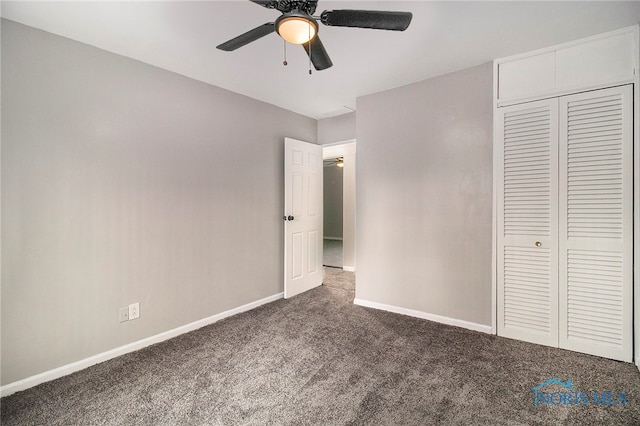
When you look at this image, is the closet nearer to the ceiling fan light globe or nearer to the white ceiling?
the white ceiling

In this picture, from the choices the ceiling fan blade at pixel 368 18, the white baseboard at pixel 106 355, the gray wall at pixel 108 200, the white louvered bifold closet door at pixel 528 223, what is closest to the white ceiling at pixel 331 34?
the gray wall at pixel 108 200

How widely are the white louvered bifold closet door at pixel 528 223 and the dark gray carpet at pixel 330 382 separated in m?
0.23

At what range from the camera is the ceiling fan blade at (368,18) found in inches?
58.0

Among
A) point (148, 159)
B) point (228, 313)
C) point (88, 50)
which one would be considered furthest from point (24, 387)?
point (88, 50)

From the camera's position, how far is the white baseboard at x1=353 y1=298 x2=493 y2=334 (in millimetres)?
2812

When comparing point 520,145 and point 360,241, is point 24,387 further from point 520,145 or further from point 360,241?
point 520,145

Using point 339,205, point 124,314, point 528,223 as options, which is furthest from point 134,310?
point 339,205

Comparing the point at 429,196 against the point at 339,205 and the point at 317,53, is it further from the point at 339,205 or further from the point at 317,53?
the point at 339,205

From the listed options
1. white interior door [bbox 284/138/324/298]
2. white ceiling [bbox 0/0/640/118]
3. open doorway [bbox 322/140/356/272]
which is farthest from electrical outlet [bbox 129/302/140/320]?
open doorway [bbox 322/140/356/272]

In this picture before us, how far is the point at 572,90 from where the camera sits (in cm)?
240

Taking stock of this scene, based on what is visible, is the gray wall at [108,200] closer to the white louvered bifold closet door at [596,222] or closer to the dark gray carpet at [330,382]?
the dark gray carpet at [330,382]

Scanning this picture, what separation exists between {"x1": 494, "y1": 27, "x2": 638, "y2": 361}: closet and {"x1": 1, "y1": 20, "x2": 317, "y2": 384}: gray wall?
8.72ft

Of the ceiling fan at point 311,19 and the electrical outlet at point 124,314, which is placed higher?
the ceiling fan at point 311,19

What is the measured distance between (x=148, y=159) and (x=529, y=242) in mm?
3376
